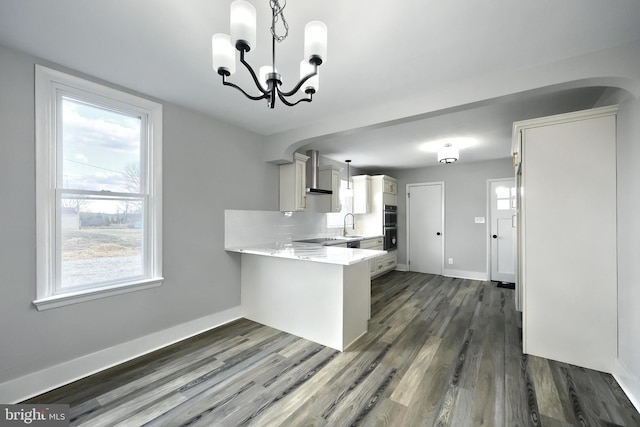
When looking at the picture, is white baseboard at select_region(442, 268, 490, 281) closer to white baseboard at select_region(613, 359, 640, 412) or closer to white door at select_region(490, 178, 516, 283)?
white door at select_region(490, 178, 516, 283)

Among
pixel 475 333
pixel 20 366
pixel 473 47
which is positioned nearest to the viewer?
pixel 473 47

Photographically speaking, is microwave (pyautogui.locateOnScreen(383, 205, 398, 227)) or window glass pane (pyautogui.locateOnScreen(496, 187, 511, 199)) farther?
microwave (pyautogui.locateOnScreen(383, 205, 398, 227))

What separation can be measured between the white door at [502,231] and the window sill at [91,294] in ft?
18.7

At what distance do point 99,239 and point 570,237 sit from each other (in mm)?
4031

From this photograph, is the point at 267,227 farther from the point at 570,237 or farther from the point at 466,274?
the point at 466,274

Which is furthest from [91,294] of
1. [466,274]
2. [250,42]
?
[466,274]

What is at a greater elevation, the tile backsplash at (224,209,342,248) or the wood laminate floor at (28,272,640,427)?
the tile backsplash at (224,209,342,248)

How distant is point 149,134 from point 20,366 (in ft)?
6.67

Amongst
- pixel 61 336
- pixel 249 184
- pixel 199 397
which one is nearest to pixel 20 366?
pixel 61 336

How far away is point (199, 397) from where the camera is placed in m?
1.89

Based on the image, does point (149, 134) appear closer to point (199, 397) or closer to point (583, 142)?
point (199, 397)

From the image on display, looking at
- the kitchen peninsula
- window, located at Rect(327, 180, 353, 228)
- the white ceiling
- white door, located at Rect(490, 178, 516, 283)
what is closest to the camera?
the white ceiling

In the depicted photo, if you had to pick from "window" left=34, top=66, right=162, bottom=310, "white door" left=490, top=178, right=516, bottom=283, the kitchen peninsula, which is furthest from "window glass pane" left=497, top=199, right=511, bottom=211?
"window" left=34, top=66, right=162, bottom=310

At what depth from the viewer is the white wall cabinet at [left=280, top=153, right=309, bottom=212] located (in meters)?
3.81
